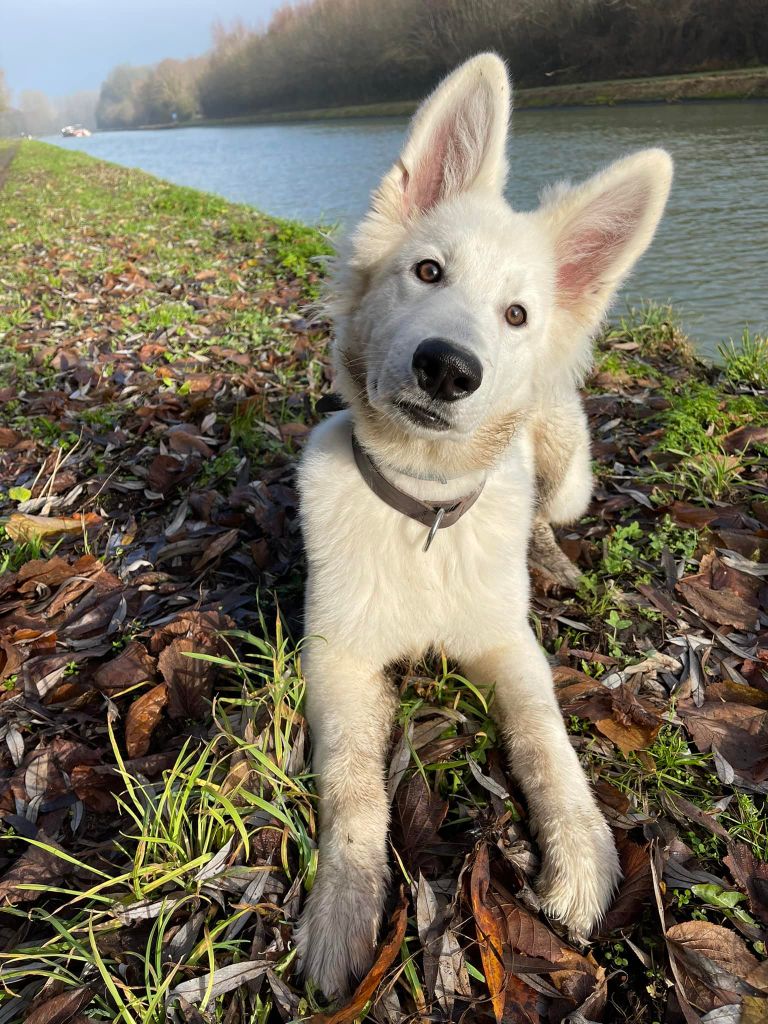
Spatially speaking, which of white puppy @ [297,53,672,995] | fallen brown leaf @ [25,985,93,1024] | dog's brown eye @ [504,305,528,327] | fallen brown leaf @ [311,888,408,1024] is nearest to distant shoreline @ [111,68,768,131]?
white puppy @ [297,53,672,995]

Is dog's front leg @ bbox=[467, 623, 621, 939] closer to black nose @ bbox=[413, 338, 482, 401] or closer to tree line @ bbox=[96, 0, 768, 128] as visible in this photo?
black nose @ bbox=[413, 338, 482, 401]

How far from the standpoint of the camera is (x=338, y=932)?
5.27 feet

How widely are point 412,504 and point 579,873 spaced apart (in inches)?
46.5

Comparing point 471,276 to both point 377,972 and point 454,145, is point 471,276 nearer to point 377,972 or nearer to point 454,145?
point 454,145

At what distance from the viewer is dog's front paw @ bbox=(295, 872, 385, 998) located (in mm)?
1566

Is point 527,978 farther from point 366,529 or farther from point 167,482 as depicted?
point 167,482

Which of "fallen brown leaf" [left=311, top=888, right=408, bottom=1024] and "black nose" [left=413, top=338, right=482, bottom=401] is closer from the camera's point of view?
"fallen brown leaf" [left=311, top=888, right=408, bottom=1024]

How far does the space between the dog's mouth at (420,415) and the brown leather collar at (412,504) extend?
1.06 ft

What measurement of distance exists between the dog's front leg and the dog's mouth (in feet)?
2.63

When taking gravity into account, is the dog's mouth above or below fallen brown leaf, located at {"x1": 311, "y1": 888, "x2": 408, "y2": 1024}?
above

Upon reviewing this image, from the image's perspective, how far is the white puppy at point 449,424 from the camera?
6.42ft

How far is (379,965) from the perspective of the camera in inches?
60.2

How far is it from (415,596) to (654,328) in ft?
13.9

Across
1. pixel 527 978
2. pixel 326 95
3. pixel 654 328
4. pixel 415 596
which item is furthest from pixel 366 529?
pixel 326 95
